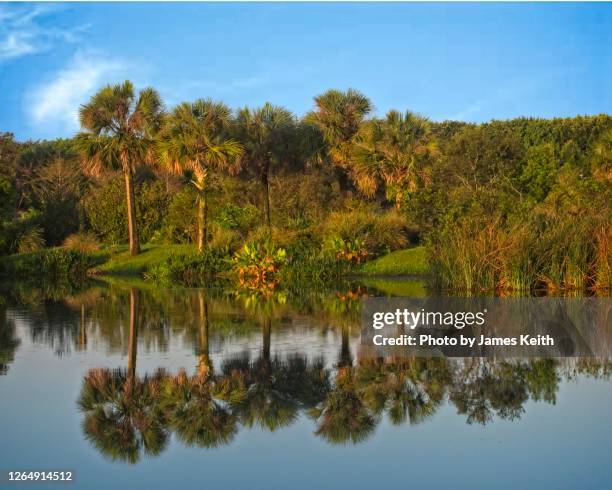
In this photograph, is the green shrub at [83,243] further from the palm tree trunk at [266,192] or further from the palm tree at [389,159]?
the palm tree at [389,159]

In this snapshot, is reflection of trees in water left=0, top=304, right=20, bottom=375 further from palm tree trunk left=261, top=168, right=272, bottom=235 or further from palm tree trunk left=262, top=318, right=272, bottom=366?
palm tree trunk left=261, top=168, right=272, bottom=235

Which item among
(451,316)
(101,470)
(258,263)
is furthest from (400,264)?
(101,470)

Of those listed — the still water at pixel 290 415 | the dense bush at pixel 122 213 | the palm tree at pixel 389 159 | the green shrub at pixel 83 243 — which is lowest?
the still water at pixel 290 415

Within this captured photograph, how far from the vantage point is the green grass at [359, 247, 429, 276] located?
3186 cm

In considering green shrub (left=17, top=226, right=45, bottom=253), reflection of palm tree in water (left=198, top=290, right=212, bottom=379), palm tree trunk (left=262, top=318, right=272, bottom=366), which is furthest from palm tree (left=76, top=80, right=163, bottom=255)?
palm tree trunk (left=262, top=318, right=272, bottom=366)

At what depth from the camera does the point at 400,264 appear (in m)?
32.3

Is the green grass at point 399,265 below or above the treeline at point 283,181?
below

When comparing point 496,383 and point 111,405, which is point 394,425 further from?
point 111,405

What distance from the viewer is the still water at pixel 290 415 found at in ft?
21.2

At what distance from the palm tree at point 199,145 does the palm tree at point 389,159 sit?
21.8 feet

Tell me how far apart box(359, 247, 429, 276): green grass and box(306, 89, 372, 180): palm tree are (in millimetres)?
12065

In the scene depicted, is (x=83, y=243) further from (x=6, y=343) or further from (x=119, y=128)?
(x=6, y=343)

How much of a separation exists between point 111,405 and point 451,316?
29.3 ft

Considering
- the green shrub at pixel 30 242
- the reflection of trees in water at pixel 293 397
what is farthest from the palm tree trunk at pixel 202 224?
the reflection of trees in water at pixel 293 397
